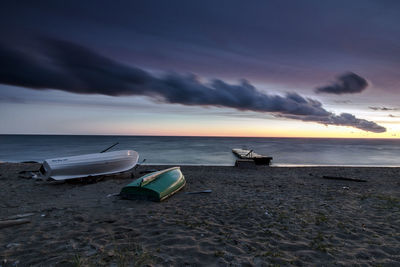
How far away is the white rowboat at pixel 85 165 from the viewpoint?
11836 mm

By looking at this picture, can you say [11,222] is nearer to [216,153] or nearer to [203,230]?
[203,230]

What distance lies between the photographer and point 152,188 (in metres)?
8.38

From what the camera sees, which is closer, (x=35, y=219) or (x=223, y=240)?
(x=223, y=240)

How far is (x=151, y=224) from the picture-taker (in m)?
5.85

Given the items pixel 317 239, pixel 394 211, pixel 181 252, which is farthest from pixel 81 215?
pixel 394 211

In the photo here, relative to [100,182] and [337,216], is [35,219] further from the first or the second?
[337,216]

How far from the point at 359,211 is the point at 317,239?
134 inches

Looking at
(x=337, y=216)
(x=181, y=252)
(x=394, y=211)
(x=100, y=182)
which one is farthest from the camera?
(x=100, y=182)

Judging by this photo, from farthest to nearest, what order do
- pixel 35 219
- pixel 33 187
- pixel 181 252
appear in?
Answer: 1. pixel 33 187
2. pixel 35 219
3. pixel 181 252

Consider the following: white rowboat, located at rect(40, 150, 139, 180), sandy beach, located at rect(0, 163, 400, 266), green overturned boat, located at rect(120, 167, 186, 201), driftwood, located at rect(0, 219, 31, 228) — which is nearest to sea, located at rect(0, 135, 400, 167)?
white rowboat, located at rect(40, 150, 139, 180)

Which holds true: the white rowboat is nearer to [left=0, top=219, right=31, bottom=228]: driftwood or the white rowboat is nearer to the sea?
[left=0, top=219, right=31, bottom=228]: driftwood

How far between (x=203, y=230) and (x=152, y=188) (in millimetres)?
3424

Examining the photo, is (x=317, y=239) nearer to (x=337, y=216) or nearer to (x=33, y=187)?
(x=337, y=216)

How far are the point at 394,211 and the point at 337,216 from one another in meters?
2.20
